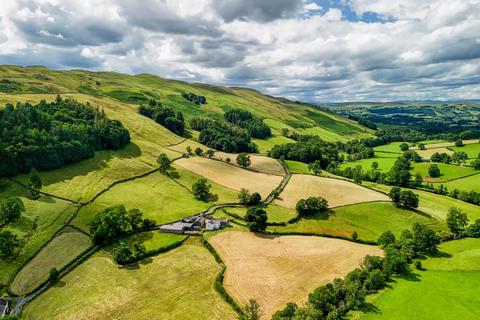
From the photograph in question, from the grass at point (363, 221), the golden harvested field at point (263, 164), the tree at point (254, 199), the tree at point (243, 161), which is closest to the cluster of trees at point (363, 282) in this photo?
the grass at point (363, 221)

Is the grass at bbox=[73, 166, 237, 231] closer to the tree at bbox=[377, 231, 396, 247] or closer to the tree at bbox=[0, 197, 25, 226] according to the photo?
the tree at bbox=[0, 197, 25, 226]

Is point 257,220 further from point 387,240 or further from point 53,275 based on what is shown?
point 53,275

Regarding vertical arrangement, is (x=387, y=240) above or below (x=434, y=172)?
below

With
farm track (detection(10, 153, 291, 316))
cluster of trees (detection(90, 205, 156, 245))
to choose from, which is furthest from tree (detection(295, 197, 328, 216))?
cluster of trees (detection(90, 205, 156, 245))

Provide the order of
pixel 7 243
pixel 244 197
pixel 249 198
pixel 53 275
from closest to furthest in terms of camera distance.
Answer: pixel 53 275
pixel 7 243
pixel 249 198
pixel 244 197

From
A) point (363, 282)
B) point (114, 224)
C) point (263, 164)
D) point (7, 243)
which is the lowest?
point (7, 243)

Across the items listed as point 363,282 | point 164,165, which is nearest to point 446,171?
point 363,282

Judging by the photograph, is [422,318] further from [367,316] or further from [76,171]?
[76,171]
